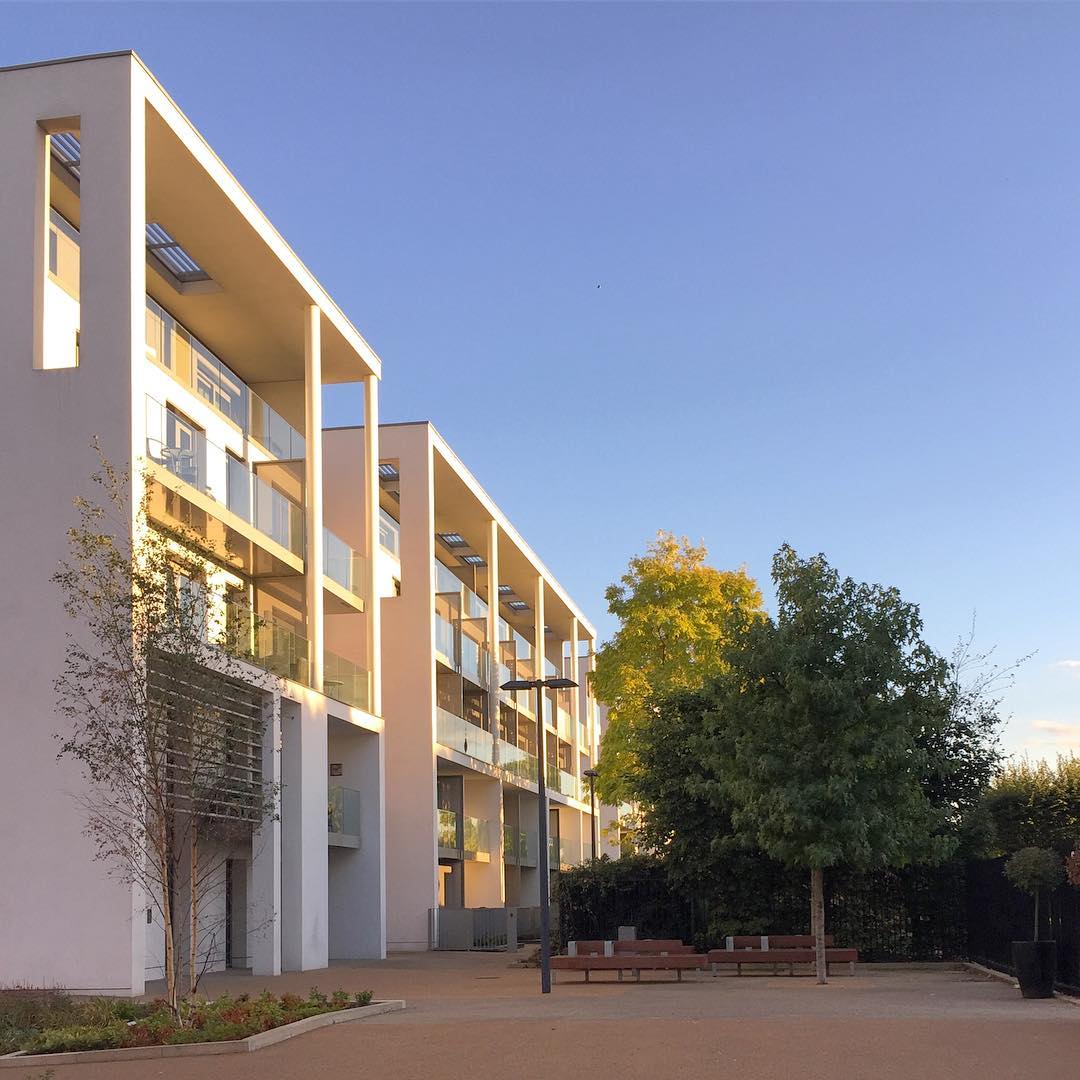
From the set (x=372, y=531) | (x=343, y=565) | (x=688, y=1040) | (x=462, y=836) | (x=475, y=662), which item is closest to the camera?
(x=688, y=1040)

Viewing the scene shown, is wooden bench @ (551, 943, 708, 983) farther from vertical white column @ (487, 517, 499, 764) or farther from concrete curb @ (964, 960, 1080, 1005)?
vertical white column @ (487, 517, 499, 764)

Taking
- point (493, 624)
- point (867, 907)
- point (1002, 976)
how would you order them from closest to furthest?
point (1002, 976) < point (867, 907) < point (493, 624)

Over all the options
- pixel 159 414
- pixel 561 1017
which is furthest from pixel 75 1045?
pixel 159 414

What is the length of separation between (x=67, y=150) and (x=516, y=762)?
3245 centimetres

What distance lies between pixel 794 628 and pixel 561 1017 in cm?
926

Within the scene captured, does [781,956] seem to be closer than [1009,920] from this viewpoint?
No

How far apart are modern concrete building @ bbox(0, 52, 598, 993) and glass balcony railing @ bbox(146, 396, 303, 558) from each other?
0.25 ft

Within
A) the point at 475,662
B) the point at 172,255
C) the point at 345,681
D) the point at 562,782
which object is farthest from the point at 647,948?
the point at 562,782

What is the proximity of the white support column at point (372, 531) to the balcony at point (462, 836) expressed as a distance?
6360 millimetres

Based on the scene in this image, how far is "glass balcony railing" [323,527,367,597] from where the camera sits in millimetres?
34500

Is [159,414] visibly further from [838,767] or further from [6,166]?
[838,767]

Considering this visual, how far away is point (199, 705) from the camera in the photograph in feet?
55.5

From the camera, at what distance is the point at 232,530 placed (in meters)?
28.7

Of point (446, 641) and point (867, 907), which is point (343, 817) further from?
point (867, 907)
